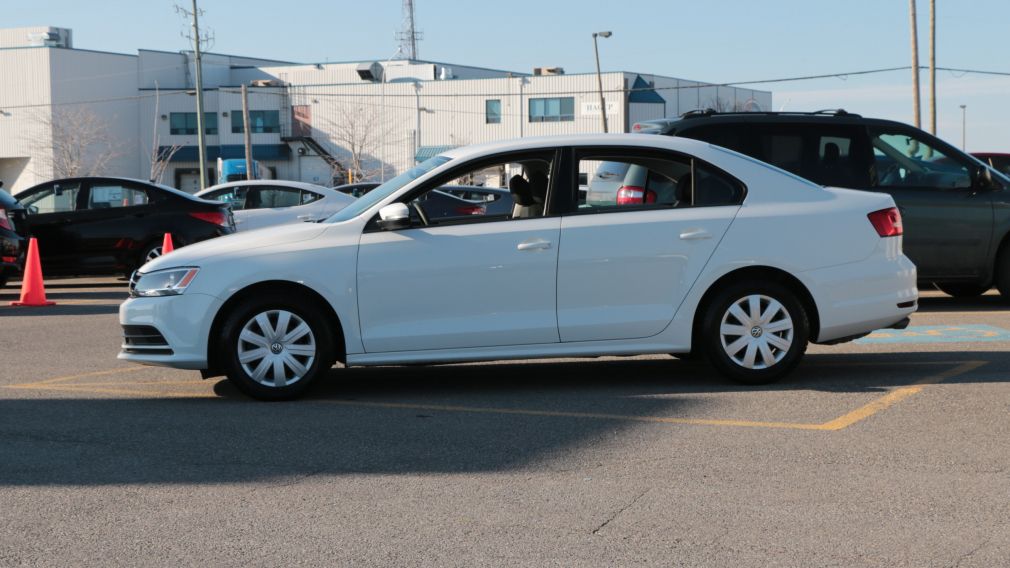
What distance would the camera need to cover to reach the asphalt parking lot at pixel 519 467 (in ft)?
15.9

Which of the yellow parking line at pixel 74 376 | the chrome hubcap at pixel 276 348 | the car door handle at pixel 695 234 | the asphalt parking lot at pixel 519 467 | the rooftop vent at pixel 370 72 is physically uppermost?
the rooftop vent at pixel 370 72

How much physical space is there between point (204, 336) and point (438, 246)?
5.24ft

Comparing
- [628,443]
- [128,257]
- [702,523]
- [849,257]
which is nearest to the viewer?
[702,523]

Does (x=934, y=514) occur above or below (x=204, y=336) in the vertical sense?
below

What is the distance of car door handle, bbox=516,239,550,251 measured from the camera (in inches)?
317

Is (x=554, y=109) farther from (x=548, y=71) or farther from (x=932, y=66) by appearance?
(x=932, y=66)

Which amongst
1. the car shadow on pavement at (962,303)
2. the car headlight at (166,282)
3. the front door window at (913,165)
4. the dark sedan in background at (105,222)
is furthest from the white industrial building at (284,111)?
the car headlight at (166,282)

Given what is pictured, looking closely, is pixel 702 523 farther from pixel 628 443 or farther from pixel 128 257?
pixel 128 257

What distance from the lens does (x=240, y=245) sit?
316 inches

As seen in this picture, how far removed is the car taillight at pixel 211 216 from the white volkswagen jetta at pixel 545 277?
31.8 feet

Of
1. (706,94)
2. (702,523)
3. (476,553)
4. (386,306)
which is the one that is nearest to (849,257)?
(386,306)

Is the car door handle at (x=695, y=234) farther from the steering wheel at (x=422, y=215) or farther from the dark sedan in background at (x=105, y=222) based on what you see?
the dark sedan in background at (x=105, y=222)

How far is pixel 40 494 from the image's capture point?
18.7 feet

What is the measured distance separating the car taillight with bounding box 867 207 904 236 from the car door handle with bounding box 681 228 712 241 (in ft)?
3.93
